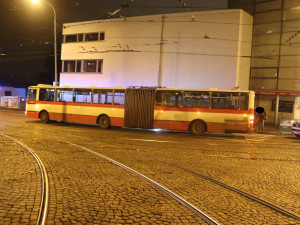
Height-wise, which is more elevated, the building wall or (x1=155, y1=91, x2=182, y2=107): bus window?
the building wall

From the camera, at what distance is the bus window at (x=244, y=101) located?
1675cm

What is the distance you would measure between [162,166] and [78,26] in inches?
1054

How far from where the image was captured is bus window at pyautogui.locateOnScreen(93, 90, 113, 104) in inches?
771

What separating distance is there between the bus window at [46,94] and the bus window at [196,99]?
9.79 meters

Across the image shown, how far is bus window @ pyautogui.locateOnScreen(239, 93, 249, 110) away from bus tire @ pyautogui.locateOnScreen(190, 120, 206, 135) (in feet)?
7.99

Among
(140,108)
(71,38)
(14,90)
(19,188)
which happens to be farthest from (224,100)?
(14,90)

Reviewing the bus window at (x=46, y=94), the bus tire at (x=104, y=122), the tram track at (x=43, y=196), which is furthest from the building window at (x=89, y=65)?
the tram track at (x=43, y=196)

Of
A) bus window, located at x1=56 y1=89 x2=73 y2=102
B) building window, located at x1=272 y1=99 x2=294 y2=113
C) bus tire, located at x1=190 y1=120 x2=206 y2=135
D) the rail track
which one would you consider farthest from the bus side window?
building window, located at x1=272 y1=99 x2=294 y2=113

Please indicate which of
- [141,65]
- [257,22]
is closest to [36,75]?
[141,65]

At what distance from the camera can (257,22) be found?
88.8 ft

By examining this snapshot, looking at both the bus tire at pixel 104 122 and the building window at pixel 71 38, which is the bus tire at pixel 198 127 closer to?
the bus tire at pixel 104 122

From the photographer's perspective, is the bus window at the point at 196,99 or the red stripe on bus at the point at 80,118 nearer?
the bus window at the point at 196,99

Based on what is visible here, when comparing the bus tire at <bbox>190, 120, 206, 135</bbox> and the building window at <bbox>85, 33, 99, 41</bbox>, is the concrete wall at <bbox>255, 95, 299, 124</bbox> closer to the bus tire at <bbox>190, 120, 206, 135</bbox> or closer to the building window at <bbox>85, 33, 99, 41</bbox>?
the bus tire at <bbox>190, 120, 206, 135</bbox>

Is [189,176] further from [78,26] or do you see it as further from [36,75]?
[36,75]
